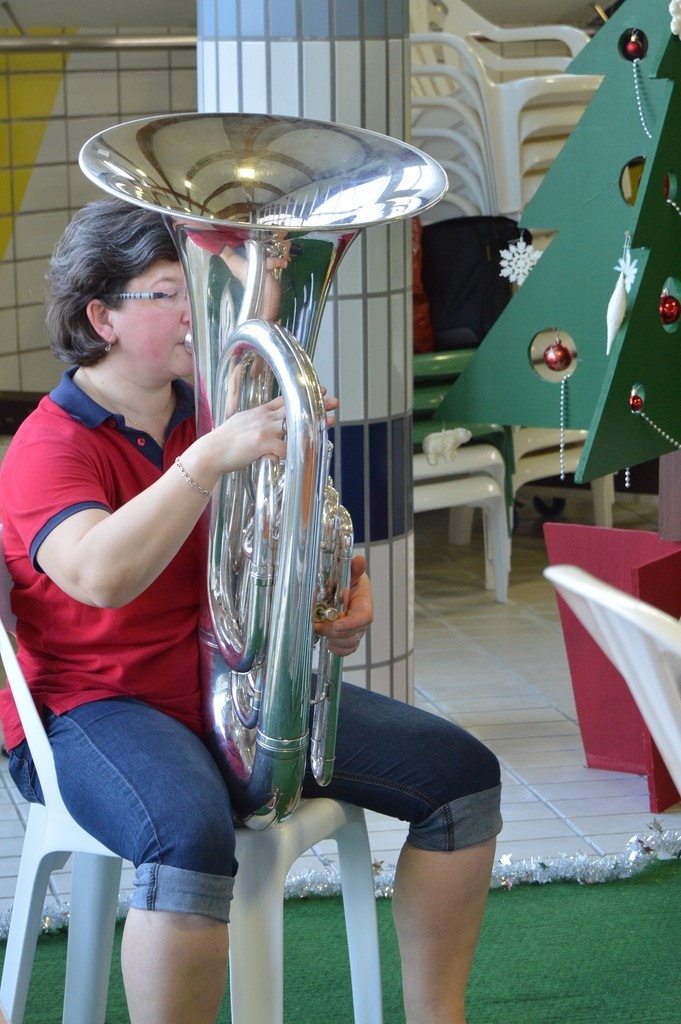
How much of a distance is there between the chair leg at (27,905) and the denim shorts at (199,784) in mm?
53

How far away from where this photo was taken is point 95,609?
1498mm

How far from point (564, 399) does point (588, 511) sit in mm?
2213

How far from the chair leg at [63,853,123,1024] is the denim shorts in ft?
0.41

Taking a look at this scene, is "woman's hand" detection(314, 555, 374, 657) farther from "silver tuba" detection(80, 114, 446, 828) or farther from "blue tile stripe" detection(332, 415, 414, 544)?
"blue tile stripe" detection(332, 415, 414, 544)

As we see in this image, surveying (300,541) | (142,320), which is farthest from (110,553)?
(142,320)

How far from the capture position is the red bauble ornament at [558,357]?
7.95 ft

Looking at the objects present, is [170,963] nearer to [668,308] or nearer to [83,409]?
[83,409]

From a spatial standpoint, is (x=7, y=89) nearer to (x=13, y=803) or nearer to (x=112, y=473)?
(x=13, y=803)

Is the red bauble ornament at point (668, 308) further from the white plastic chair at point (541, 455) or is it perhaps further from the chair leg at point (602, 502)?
the chair leg at point (602, 502)

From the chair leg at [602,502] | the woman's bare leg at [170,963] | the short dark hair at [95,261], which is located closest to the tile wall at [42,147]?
the chair leg at [602,502]

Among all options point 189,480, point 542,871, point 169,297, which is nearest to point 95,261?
point 169,297

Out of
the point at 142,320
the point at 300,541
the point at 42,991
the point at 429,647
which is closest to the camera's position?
the point at 300,541

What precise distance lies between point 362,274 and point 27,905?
1216 millimetres

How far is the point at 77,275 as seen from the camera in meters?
1.53
